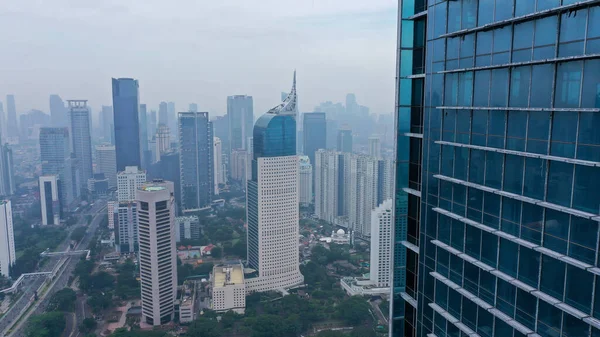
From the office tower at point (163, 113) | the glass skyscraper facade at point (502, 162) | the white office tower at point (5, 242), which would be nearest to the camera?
the glass skyscraper facade at point (502, 162)

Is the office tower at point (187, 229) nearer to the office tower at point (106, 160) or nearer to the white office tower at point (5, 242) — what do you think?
the white office tower at point (5, 242)

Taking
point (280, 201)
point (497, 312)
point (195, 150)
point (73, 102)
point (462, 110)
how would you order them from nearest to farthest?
point (497, 312) < point (462, 110) < point (280, 201) < point (195, 150) < point (73, 102)

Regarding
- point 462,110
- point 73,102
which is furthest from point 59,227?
point 462,110

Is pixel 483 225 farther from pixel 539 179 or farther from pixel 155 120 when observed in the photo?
pixel 155 120

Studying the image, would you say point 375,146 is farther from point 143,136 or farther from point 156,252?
point 143,136

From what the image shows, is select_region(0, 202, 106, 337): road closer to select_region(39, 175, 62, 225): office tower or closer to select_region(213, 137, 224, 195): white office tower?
select_region(39, 175, 62, 225): office tower

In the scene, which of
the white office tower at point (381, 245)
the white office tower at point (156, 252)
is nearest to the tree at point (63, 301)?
the white office tower at point (156, 252)
